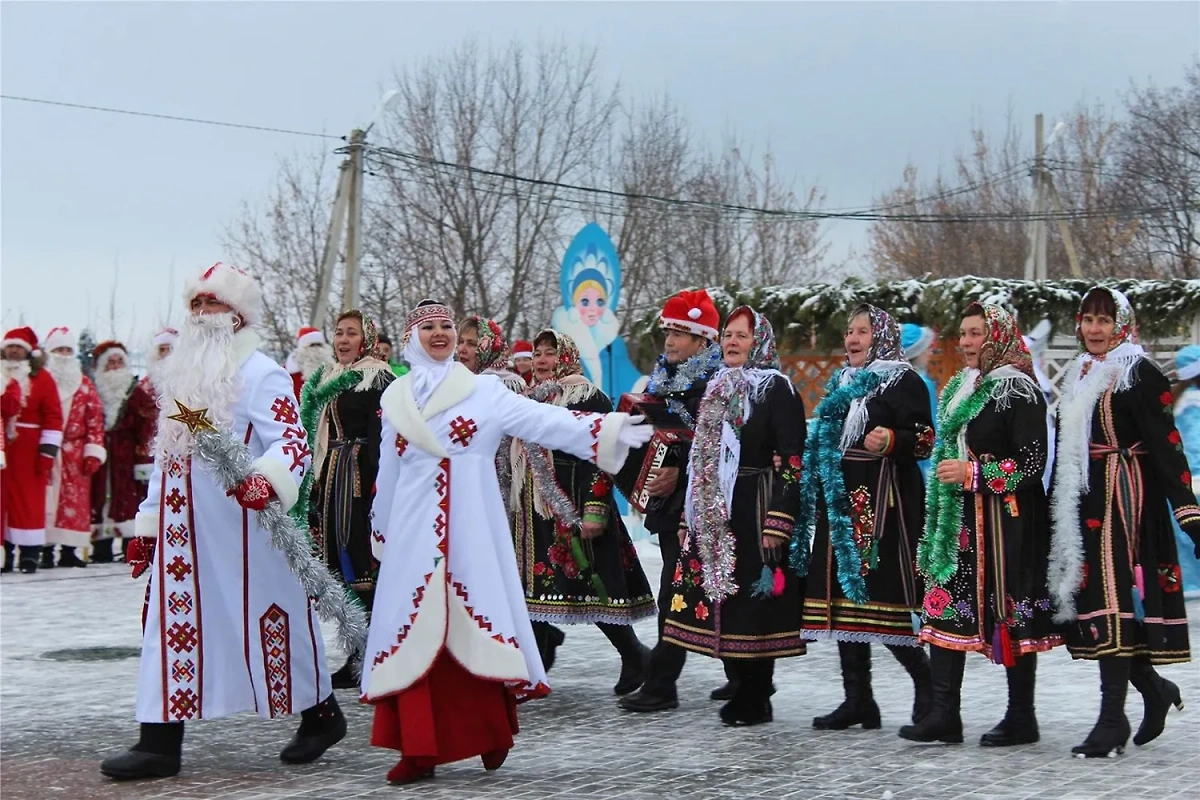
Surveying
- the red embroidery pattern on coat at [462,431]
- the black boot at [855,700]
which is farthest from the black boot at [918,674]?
the red embroidery pattern on coat at [462,431]

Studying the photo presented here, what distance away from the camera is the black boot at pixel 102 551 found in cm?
1584

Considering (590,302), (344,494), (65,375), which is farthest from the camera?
(590,302)

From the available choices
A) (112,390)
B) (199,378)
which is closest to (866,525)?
(199,378)

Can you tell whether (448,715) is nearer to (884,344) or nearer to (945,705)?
(945,705)

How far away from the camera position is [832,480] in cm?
706

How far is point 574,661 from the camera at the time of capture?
9.39 metres

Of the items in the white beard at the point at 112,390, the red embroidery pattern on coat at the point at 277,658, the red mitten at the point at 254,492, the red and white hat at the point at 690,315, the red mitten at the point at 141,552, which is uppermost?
the white beard at the point at 112,390

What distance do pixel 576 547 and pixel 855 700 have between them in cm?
177

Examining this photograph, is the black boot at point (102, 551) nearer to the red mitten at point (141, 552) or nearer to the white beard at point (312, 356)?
the white beard at point (312, 356)

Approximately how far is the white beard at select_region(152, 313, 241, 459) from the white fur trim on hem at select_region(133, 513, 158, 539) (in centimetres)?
25

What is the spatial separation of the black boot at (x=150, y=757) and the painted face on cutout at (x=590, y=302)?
9376mm

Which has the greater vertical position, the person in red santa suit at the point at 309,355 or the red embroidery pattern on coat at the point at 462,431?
the person in red santa suit at the point at 309,355

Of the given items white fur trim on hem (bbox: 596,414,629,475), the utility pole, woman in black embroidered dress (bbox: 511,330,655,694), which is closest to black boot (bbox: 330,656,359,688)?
woman in black embroidered dress (bbox: 511,330,655,694)

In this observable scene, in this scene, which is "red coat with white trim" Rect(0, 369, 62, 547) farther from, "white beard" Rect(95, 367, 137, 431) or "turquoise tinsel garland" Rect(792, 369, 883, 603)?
"turquoise tinsel garland" Rect(792, 369, 883, 603)
